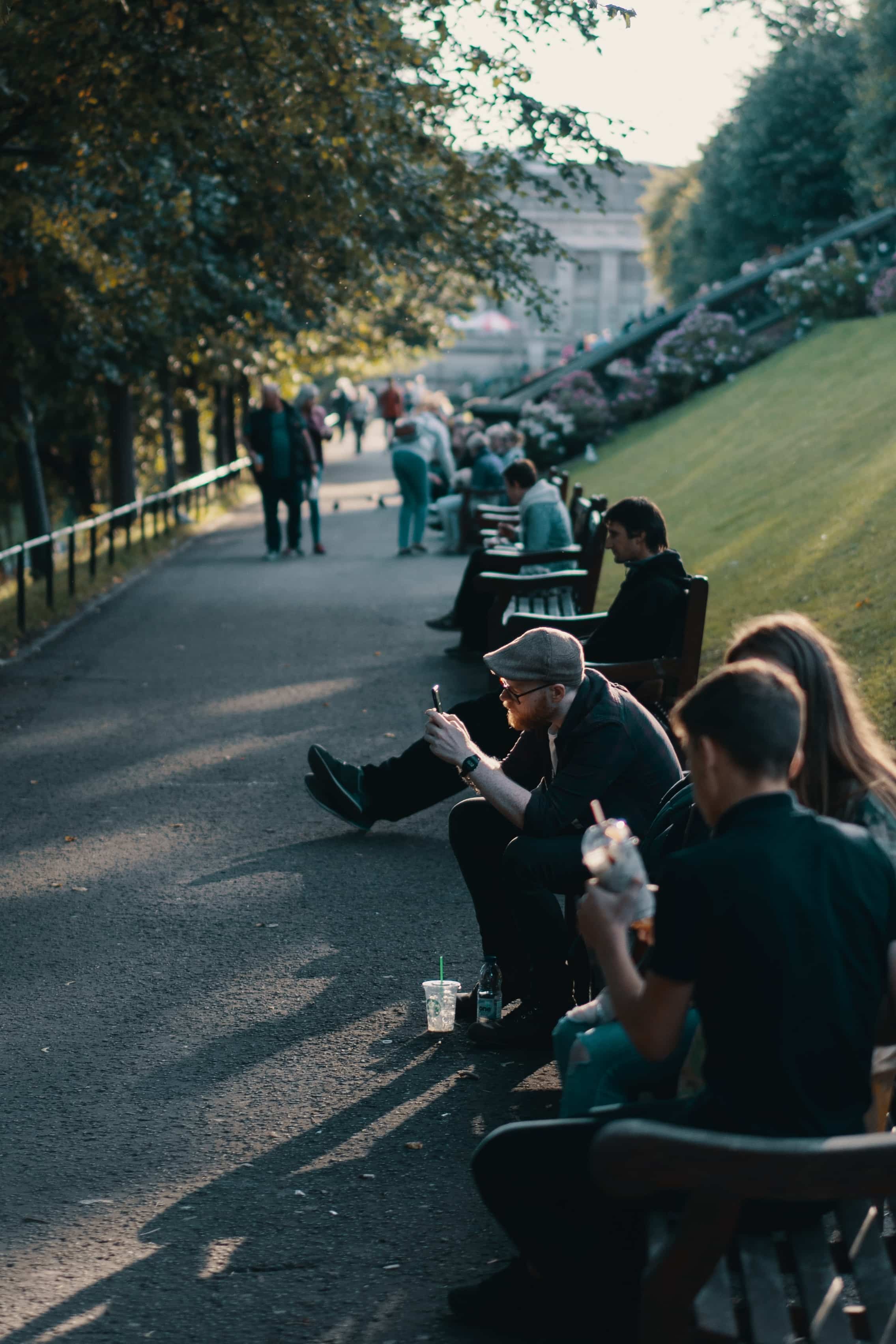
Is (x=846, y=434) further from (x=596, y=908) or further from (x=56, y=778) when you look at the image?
(x=596, y=908)

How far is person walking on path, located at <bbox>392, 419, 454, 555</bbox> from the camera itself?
19.3m

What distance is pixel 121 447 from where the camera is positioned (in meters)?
23.8

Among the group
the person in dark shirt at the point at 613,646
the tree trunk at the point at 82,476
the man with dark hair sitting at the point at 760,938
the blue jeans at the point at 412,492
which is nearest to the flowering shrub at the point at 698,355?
the blue jeans at the point at 412,492

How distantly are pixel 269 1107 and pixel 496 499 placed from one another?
14690 millimetres

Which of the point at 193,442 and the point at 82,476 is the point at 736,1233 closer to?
the point at 82,476

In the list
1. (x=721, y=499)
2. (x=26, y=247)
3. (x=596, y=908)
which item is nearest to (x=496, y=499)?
(x=721, y=499)

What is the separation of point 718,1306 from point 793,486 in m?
13.1

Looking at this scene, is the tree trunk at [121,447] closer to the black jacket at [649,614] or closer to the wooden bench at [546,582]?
the wooden bench at [546,582]

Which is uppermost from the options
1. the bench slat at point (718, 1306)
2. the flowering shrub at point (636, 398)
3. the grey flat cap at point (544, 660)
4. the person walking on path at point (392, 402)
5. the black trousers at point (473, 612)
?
the person walking on path at point (392, 402)

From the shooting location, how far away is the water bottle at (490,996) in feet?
17.0

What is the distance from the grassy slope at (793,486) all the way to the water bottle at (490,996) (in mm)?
3158

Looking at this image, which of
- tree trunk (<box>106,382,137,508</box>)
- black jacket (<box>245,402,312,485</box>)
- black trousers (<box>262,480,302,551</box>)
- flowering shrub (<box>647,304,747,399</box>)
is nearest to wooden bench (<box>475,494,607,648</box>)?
black jacket (<box>245,402,312,485</box>)

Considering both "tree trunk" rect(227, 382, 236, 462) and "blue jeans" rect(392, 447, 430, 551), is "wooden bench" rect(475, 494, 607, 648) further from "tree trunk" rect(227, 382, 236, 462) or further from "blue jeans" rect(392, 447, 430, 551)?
"tree trunk" rect(227, 382, 236, 462)

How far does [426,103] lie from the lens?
10898mm
